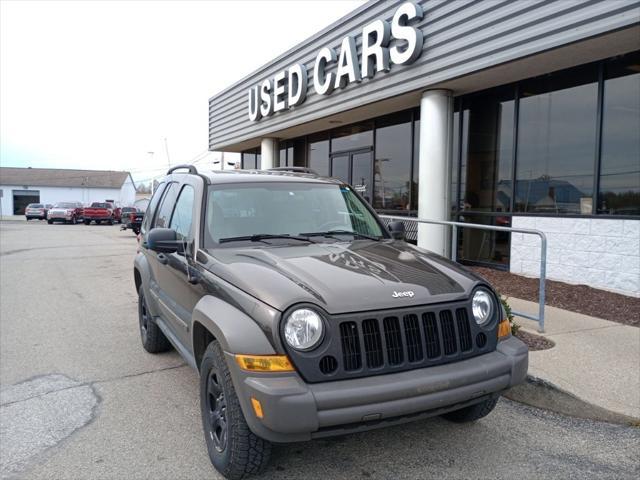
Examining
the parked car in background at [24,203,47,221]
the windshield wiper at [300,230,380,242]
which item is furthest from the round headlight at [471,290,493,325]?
the parked car in background at [24,203,47,221]

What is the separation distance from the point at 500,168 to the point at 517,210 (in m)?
0.99

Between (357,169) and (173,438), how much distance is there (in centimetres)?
1106

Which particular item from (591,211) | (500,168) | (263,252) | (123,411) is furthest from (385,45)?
(123,411)

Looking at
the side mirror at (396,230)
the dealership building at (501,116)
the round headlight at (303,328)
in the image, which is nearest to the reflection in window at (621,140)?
the dealership building at (501,116)

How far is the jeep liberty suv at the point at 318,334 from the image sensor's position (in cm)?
255

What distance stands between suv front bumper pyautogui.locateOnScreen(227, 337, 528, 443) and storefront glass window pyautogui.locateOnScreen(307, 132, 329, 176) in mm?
12574

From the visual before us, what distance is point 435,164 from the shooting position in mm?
9492

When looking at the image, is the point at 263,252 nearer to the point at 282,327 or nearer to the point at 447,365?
the point at 282,327

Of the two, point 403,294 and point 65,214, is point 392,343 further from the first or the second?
point 65,214

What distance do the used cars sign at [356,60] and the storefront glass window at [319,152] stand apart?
1.83m

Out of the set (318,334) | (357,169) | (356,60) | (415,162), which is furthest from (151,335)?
(357,169)

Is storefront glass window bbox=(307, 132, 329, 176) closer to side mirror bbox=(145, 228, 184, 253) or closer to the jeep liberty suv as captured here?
side mirror bbox=(145, 228, 184, 253)

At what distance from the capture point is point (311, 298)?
2.70 m

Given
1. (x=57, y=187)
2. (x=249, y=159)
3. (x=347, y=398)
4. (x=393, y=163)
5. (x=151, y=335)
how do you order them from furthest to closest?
(x=57, y=187) < (x=249, y=159) < (x=393, y=163) < (x=151, y=335) < (x=347, y=398)
